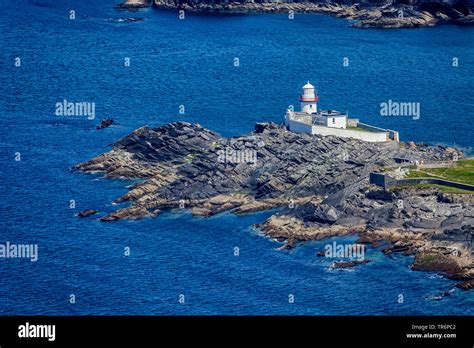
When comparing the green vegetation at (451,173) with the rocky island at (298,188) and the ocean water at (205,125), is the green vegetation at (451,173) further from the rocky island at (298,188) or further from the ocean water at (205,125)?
the ocean water at (205,125)

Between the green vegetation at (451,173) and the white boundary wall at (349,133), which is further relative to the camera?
the white boundary wall at (349,133)

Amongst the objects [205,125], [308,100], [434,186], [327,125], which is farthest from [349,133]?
[205,125]

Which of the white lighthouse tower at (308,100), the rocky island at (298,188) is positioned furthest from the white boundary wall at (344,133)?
the white lighthouse tower at (308,100)

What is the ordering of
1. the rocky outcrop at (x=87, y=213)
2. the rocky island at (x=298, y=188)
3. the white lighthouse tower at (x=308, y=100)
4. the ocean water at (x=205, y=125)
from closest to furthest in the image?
the ocean water at (x=205, y=125), the rocky island at (x=298, y=188), the rocky outcrop at (x=87, y=213), the white lighthouse tower at (x=308, y=100)

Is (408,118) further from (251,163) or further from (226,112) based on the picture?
(251,163)

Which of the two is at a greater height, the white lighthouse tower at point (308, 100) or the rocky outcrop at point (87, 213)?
the white lighthouse tower at point (308, 100)

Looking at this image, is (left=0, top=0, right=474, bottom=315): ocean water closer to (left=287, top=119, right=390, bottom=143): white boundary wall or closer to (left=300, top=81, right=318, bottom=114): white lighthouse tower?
(left=287, top=119, right=390, bottom=143): white boundary wall

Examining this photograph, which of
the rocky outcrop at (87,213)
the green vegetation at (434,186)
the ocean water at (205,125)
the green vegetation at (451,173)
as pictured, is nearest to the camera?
the ocean water at (205,125)

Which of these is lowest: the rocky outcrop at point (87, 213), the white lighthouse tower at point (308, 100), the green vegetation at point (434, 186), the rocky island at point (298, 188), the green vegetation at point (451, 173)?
the rocky outcrop at point (87, 213)
